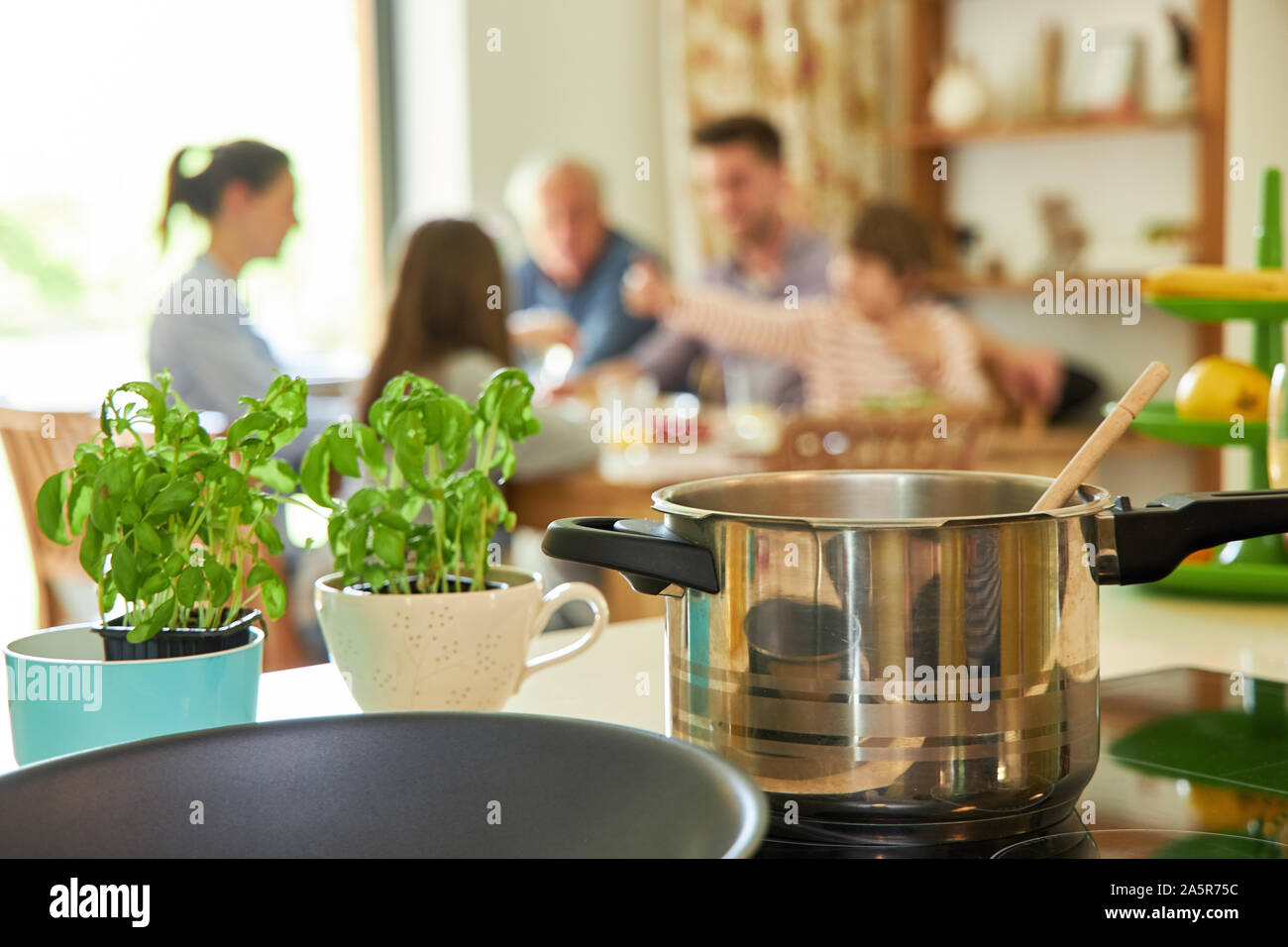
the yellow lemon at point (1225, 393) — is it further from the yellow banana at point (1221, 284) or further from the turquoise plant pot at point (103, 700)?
the turquoise plant pot at point (103, 700)

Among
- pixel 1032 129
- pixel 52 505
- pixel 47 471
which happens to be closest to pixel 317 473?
pixel 52 505

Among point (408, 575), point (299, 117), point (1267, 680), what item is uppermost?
point (299, 117)

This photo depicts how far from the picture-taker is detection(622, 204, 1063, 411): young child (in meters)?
3.79

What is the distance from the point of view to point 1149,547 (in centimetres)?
59

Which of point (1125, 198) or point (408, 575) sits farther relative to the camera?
point (1125, 198)

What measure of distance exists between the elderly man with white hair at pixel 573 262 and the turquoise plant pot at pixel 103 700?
3.57 meters

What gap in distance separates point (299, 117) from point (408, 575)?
12.9 feet

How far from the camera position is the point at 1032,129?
445 cm

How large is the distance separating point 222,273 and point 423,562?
2.44m

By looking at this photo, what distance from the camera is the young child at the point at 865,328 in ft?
12.4

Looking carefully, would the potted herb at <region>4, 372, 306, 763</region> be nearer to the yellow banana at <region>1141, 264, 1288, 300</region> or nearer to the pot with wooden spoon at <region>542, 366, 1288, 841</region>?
the pot with wooden spoon at <region>542, 366, 1288, 841</region>

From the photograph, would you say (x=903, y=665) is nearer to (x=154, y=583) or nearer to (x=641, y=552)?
(x=641, y=552)
